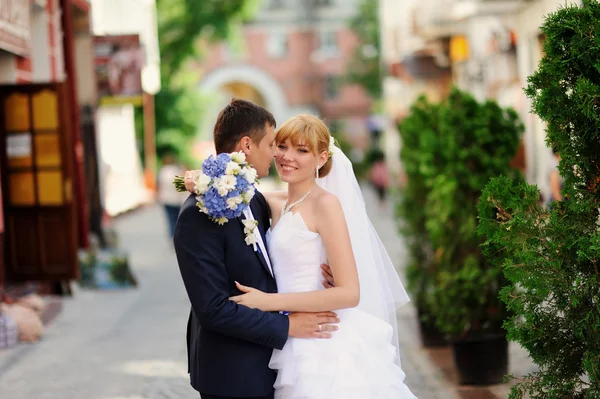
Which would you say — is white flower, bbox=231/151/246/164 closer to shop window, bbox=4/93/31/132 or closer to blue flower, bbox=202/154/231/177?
blue flower, bbox=202/154/231/177

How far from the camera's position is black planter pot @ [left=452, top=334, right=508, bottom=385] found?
700cm

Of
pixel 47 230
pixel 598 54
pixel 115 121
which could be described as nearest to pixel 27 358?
pixel 47 230

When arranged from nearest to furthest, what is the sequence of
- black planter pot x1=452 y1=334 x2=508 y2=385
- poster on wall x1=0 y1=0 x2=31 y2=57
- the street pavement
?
black planter pot x1=452 y1=334 x2=508 y2=385
the street pavement
poster on wall x1=0 y1=0 x2=31 y2=57

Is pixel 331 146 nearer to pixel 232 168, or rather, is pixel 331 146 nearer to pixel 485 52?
pixel 232 168

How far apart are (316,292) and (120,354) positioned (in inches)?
218

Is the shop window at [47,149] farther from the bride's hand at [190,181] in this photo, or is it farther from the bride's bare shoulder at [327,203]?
the bride's bare shoulder at [327,203]

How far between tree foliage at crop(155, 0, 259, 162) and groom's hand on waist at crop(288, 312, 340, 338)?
3293 centimetres

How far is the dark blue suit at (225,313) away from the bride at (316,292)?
0.06m

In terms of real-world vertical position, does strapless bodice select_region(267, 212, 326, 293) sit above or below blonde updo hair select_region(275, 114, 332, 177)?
below

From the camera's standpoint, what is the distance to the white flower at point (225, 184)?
345cm

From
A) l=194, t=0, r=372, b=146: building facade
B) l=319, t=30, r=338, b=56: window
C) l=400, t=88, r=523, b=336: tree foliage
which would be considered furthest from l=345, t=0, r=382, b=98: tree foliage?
l=400, t=88, r=523, b=336: tree foliage

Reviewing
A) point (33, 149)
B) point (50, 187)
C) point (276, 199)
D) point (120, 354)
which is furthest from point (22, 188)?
point (276, 199)

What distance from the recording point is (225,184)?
3467 mm

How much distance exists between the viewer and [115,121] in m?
28.3
